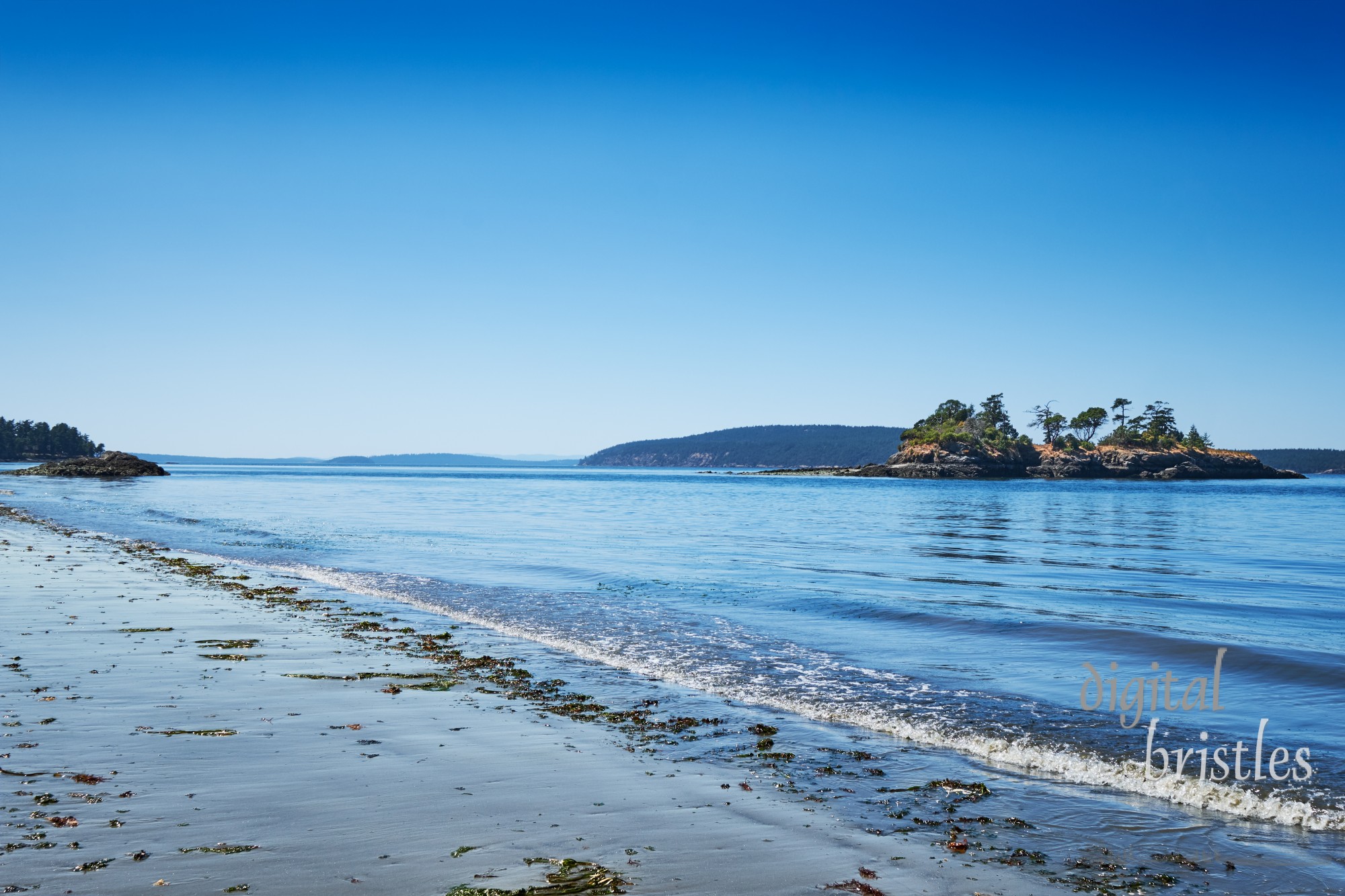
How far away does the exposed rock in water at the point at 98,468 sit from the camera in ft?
368

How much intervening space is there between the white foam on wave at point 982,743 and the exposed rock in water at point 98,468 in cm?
12441

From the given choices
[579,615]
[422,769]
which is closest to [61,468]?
[579,615]

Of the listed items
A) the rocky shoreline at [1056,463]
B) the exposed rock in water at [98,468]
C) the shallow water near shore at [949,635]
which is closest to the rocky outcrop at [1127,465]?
the rocky shoreline at [1056,463]

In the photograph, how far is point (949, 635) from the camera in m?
15.6

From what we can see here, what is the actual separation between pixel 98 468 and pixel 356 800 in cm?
13276

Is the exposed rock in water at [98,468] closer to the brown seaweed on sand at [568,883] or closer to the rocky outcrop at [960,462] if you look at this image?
the brown seaweed on sand at [568,883]

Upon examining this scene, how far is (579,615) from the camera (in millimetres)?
17000

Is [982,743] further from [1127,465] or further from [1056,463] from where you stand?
[1127,465]

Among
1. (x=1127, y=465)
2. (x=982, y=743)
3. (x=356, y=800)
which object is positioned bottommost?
(x=982, y=743)

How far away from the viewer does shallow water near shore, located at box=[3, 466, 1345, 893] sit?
7367 millimetres

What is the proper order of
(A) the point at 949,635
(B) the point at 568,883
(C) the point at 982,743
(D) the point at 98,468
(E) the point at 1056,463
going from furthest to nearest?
(E) the point at 1056,463 < (D) the point at 98,468 < (A) the point at 949,635 < (C) the point at 982,743 < (B) the point at 568,883

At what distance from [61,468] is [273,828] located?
134 metres

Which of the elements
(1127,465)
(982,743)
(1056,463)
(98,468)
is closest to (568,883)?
(982,743)

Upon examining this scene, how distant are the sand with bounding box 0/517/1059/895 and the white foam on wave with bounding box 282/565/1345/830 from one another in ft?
8.92
